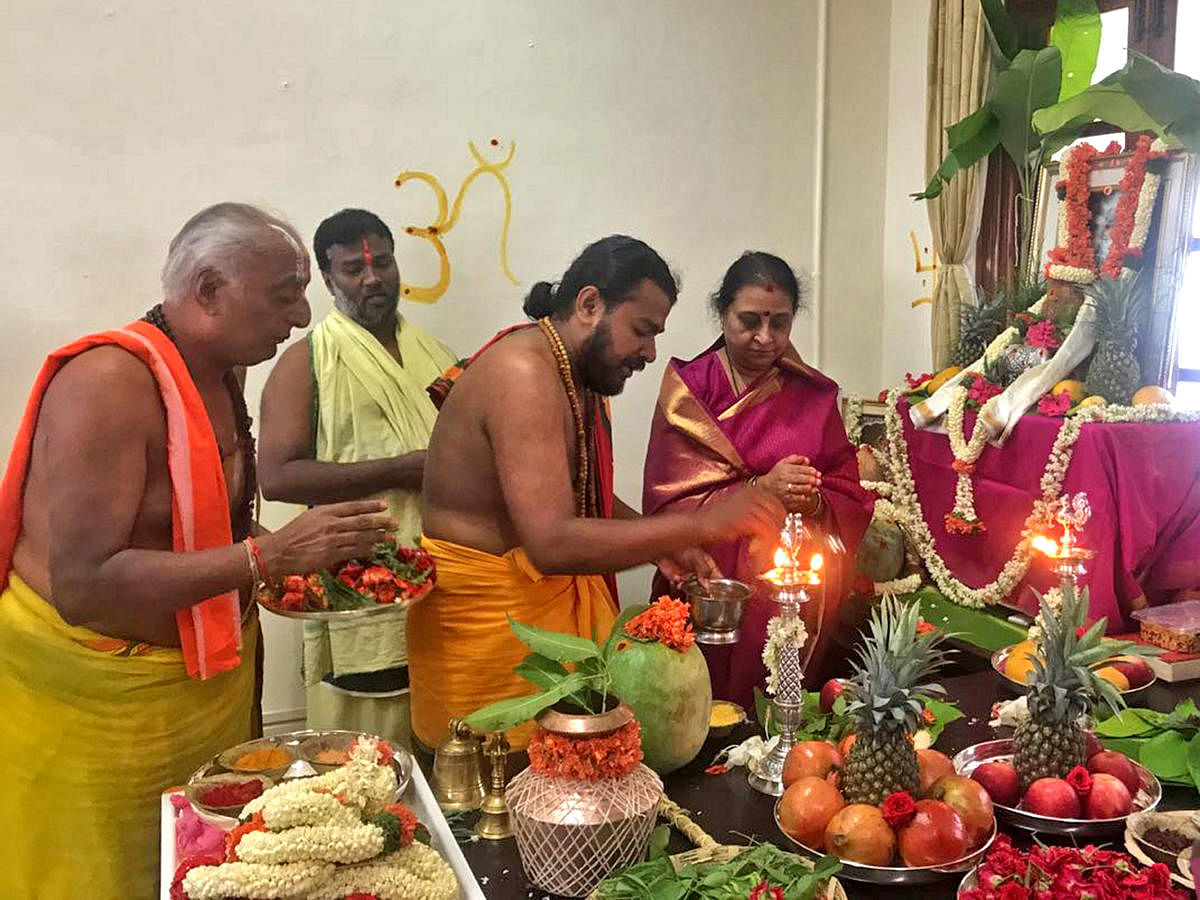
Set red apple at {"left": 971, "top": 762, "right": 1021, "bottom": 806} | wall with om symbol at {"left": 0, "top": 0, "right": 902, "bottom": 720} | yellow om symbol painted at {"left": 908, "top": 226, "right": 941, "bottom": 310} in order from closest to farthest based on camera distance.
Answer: red apple at {"left": 971, "top": 762, "right": 1021, "bottom": 806} < wall with om symbol at {"left": 0, "top": 0, "right": 902, "bottom": 720} < yellow om symbol painted at {"left": 908, "top": 226, "right": 941, "bottom": 310}

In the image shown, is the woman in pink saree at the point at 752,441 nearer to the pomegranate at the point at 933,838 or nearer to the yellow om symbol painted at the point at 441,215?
the yellow om symbol painted at the point at 441,215

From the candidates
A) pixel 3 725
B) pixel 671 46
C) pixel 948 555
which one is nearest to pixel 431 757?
pixel 3 725

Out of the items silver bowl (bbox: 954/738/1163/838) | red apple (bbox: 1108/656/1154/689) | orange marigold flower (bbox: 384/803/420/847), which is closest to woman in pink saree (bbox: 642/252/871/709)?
red apple (bbox: 1108/656/1154/689)

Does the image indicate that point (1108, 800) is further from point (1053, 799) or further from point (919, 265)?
point (919, 265)

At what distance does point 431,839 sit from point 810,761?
59cm

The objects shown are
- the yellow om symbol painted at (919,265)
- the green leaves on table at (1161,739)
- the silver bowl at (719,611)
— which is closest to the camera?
Result: the green leaves on table at (1161,739)

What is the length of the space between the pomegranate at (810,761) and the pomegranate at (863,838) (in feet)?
0.45

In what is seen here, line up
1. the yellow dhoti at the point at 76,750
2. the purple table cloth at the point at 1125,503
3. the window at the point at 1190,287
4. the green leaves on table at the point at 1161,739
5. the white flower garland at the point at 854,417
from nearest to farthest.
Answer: the green leaves on table at the point at 1161,739
the yellow dhoti at the point at 76,750
the purple table cloth at the point at 1125,503
the window at the point at 1190,287
the white flower garland at the point at 854,417

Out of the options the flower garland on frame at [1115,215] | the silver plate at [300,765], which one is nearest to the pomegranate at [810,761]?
the silver plate at [300,765]

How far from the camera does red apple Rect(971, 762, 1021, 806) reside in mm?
1621

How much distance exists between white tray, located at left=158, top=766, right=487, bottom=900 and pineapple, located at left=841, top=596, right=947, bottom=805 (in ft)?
1.90

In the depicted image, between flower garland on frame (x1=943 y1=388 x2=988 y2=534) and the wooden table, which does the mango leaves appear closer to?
the wooden table

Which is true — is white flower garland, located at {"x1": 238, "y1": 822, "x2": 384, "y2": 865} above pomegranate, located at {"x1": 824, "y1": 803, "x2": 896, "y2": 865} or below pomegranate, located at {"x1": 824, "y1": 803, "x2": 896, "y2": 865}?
above

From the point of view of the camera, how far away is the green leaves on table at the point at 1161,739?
5.79ft
